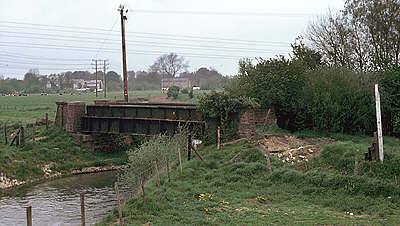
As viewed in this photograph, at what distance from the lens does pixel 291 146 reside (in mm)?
22047

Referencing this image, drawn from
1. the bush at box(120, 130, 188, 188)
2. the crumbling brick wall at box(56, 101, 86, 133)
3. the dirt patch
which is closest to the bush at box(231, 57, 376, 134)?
the dirt patch

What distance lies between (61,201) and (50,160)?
823 centimetres

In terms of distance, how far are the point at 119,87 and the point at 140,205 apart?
11375cm

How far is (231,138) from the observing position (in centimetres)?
2403

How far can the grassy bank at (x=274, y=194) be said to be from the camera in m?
12.7

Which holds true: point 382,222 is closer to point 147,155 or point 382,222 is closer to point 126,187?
point 147,155

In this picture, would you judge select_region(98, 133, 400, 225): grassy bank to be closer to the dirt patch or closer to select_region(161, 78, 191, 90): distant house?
the dirt patch

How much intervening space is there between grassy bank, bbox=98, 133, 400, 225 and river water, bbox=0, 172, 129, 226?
3414mm

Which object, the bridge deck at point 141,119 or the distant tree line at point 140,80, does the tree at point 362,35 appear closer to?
the bridge deck at point 141,119

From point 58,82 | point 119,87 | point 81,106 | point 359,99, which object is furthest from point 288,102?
point 58,82

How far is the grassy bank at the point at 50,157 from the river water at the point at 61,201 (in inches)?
59.6

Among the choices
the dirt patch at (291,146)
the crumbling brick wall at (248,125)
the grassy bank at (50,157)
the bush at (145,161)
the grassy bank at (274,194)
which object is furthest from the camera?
the grassy bank at (50,157)

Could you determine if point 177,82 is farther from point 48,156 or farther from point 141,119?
point 48,156

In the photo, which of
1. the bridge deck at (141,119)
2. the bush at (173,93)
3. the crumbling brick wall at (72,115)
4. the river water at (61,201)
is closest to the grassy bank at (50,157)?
the crumbling brick wall at (72,115)
